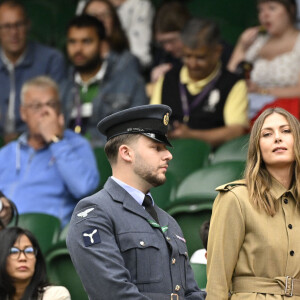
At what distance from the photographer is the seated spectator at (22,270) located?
5.51 metres

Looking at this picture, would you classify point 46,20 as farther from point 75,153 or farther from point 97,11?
point 75,153

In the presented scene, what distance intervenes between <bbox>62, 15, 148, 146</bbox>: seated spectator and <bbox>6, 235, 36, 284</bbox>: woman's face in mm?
2522

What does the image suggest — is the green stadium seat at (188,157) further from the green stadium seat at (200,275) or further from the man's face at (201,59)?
the green stadium seat at (200,275)

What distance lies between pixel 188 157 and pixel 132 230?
140 inches

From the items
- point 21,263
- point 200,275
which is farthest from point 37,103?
point 200,275

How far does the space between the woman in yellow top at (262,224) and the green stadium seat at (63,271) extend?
1745 millimetres

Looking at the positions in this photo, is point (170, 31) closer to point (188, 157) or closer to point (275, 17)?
point (275, 17)

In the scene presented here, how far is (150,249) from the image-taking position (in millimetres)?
3908

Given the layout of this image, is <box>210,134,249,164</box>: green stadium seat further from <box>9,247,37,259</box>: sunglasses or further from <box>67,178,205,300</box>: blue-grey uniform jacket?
<box>67,178,205,300</box>: blue-grey uniform jacket

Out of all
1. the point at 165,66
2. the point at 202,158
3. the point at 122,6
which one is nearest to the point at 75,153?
the point at 202,158

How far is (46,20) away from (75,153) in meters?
3.78

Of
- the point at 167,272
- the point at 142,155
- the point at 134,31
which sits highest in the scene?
the point at 134,31

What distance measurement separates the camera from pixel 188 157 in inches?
293

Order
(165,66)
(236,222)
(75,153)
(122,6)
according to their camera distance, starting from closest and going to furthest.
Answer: (236,222) → (75,153) → (165,66) → (122,6)
